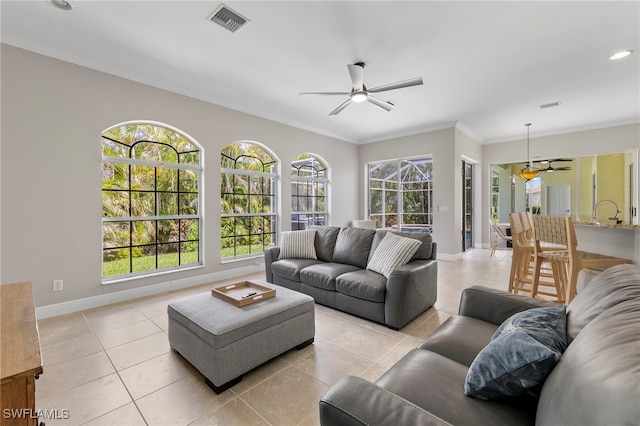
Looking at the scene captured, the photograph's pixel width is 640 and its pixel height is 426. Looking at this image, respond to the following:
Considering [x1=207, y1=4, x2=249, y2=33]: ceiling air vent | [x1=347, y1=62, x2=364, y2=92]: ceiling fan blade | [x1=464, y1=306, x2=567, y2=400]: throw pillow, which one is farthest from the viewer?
[x1=347, y1=62, x2=364, y2=92]: ceiling fan blade

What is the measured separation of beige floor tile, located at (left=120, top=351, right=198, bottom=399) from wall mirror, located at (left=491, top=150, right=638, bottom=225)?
19.9 ft

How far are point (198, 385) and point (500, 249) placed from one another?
783 cm

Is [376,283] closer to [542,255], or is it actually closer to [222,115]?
[542,255]

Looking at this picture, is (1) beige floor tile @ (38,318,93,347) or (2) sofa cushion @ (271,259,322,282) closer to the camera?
(1) beige floor tile @ (38,318,93,347)

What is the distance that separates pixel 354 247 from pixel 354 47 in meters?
2.30

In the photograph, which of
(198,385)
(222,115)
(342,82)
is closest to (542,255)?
(342,82)

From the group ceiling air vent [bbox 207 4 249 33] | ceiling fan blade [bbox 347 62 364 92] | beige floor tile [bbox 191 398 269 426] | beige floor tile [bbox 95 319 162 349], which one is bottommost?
beige floor tile [bbox 191 398 269 426]

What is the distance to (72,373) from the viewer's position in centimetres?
202

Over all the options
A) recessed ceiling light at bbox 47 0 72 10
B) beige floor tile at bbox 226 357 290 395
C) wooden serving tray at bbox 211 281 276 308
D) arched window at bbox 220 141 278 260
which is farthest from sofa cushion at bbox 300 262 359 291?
recessed ceiling light at bbox 47 0 72 10

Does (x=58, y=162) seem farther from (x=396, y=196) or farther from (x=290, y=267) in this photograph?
(x=396, y=196)

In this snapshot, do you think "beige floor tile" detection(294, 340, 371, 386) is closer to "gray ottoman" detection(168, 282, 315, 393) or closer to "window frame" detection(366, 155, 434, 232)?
"gray ottoman" detection(168, 282, 315, 393)

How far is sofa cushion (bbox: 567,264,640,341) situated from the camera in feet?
3.34

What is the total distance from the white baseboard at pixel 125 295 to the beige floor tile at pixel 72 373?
1266mm

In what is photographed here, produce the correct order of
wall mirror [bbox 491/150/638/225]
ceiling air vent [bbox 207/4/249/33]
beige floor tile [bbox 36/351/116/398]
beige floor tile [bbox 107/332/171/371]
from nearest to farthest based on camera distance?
beige floor tile [bbox 36/351/116/398]
beige floor tile [bbox 107/332/171/371]
ceiling air vent [bbox 207/4/249/33]
wall mirror [bbox 491/150/638/225]
